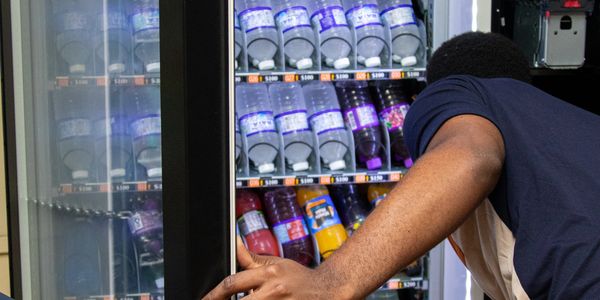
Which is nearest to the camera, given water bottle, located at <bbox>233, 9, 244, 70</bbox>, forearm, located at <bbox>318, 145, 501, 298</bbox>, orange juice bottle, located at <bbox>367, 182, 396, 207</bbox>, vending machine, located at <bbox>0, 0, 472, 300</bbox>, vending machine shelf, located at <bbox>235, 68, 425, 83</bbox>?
vending machine, located at <bbox>0, 0, 472, 300</bbox>

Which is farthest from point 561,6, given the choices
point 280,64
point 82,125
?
point 82,125

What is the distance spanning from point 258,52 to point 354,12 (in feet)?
1.41

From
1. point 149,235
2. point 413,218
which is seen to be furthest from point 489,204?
point 149,235

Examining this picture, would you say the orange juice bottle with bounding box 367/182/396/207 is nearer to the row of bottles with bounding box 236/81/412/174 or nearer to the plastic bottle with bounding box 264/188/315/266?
the row of bottles with bounding box 236/81/412/174

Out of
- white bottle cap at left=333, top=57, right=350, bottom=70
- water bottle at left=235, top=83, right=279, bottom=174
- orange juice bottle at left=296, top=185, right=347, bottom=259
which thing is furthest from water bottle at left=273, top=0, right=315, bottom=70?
orange juice bottle at left=296, top=185, right=347, bottom=259

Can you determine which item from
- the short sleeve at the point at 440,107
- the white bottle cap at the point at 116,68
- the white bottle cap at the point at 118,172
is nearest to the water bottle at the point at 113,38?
the white bottle cap at the point at 116,68

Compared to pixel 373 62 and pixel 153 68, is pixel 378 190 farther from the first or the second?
pixel 153 68

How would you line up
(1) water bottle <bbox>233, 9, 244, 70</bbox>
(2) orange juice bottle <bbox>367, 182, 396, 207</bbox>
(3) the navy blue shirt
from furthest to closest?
1. (2) orange juice bottle <bbox>367, 182, 396, 207</bbox>
2. (1) water bottle <bbox>233, 9, 244, 70</bbox>
3. (3) the navy blue shirt

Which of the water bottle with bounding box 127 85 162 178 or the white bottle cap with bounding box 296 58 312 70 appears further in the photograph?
the white bottle cap with bounding box 296 58 312 70

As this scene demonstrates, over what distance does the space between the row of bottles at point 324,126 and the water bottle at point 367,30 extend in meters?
0.16

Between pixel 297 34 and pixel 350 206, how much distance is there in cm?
76

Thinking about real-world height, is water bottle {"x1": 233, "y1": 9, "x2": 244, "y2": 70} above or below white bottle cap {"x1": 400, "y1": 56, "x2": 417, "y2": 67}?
above

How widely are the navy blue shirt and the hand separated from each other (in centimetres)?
35

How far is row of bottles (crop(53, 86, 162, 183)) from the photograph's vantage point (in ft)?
4.83
